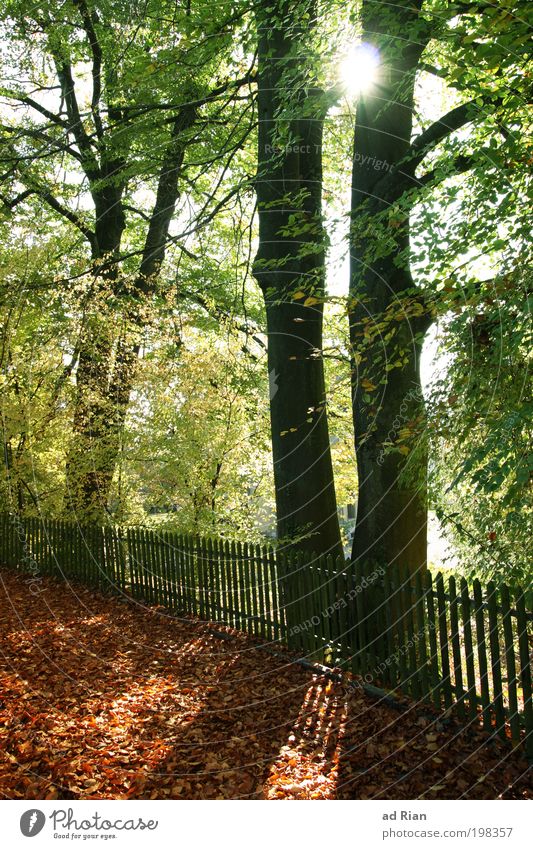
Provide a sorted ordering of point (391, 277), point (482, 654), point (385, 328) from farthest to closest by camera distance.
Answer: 1. point (391, 277)
2. point (385, 328)
3. point (482, 654)

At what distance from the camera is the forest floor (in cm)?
455

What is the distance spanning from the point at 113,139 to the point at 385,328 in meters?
5.56

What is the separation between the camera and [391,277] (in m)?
7.29

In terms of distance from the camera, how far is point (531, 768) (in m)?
4.83

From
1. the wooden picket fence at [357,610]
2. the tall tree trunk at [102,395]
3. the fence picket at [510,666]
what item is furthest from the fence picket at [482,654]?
the tall tree trunk at [102,395]

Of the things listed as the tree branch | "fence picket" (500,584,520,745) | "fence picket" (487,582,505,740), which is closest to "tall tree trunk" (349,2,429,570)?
"fence picket" (487,582,505,740)

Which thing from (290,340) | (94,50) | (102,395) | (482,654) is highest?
(94,50)

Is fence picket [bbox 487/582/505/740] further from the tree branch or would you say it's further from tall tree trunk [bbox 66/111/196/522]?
the tree branch

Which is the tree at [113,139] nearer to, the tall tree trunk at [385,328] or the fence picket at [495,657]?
the tall tree trunk at [385,328]

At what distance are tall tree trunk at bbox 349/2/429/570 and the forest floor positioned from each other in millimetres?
1822

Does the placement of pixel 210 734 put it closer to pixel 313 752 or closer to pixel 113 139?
pixel 313 752

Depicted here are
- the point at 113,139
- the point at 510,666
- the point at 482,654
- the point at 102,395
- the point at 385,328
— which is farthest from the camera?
the point at 102,395

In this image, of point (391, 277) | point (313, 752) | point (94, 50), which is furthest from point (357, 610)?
point (94, 50)

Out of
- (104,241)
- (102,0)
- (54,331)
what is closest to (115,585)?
(54,331)
